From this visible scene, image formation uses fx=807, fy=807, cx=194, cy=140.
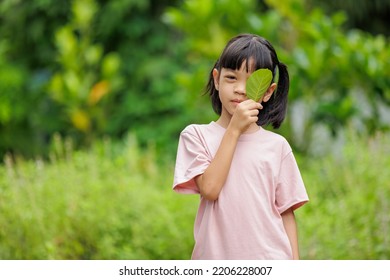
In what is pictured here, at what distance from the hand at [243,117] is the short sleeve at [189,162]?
145 mm

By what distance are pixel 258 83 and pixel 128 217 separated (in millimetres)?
3084

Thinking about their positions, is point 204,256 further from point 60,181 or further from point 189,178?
point 60,181

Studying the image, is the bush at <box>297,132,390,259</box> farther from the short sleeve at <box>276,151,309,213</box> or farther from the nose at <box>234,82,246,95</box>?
the nose at <box>234,82,246,95</box>

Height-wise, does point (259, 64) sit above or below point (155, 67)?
above

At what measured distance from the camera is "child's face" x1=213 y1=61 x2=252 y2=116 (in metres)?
2.47

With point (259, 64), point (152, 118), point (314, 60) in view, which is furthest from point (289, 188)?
point (152, 118)

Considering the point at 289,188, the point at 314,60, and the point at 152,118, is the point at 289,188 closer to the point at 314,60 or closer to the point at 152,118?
the point at 314,60

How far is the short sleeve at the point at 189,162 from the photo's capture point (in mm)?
2459

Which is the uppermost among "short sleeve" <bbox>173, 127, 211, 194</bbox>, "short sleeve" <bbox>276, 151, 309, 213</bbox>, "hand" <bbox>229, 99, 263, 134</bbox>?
"hand" <bbox>229, 99, 263, 134</bbox>

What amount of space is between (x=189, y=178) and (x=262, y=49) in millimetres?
474

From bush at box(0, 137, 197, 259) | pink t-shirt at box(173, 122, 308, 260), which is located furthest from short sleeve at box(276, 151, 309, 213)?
bush at box(0, 137, 197, 259)

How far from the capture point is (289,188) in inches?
99.7

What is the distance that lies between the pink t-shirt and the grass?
2251mm

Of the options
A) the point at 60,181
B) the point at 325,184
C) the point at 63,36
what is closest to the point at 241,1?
the point at 63,36
